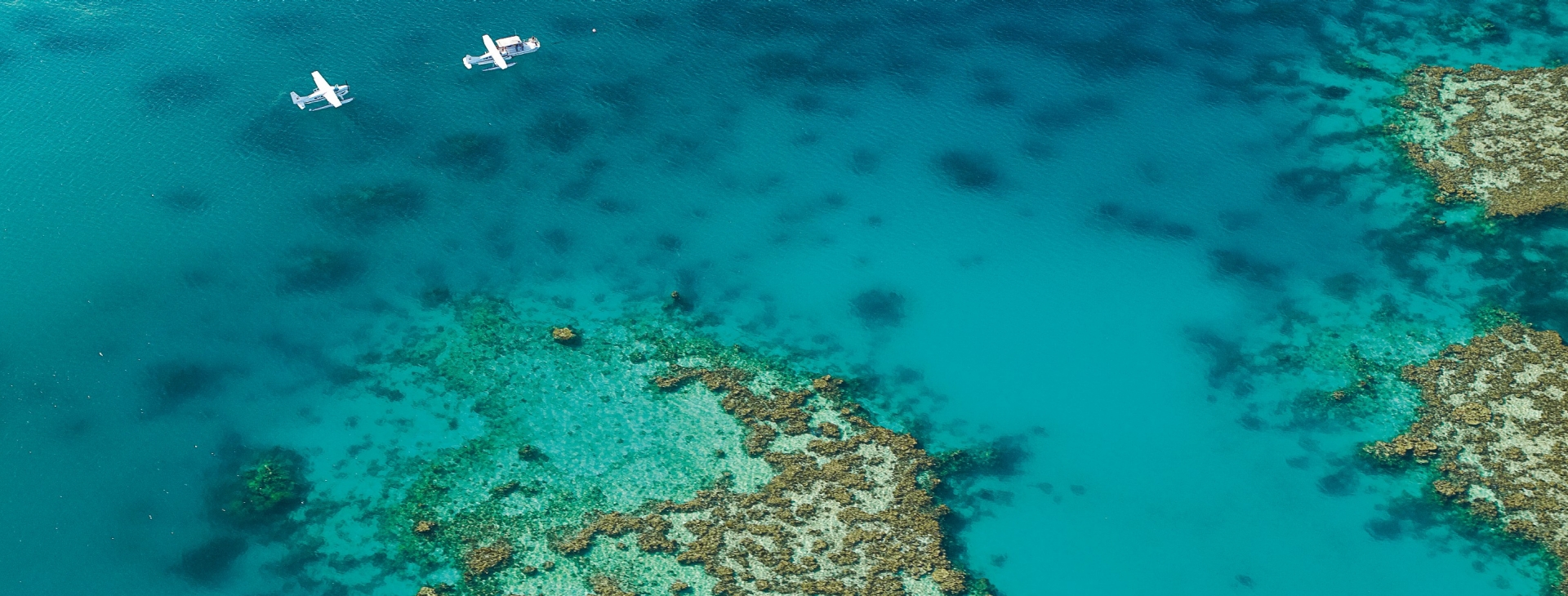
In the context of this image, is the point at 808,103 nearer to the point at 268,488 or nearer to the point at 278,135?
the point at 278,135

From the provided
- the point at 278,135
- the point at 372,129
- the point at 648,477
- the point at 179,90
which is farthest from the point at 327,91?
the point at 648,477

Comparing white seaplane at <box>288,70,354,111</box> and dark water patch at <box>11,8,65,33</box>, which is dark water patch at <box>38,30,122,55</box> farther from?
white seaplane at <box>288,70,354,111</box>

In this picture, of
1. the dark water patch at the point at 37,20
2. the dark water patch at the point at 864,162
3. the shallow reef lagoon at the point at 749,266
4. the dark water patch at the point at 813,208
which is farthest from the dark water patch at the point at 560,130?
the dark water patch at the point at 37,20

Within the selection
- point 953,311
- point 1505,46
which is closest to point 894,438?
point 953,311

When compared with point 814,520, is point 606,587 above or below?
below

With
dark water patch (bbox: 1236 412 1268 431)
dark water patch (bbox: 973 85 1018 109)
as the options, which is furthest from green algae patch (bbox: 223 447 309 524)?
dark water patch (bbox: 973 85 1018 109)

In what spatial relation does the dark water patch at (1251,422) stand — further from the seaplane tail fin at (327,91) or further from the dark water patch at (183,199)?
the dark water patch at (183,199)
